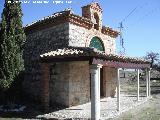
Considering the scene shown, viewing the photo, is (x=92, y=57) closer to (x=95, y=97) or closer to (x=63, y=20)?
(x=95, y=97)

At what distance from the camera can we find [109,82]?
749 inches

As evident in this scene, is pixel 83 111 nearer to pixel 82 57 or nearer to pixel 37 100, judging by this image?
pixel 82 57

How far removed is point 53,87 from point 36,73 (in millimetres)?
2269

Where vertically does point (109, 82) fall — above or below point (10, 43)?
below

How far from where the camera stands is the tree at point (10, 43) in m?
14.0

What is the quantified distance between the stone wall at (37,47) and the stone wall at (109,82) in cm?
488

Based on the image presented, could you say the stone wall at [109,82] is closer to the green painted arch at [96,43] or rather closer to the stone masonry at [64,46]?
the stone masonry at [64,46]

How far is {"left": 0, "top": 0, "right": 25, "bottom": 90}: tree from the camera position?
14031 millimetres

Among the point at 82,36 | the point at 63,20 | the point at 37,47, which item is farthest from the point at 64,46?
the point at 37,47

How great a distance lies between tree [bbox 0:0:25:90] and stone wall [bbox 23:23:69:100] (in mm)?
1861

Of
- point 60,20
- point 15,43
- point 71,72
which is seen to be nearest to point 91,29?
point 60,20

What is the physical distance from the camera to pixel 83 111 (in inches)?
518

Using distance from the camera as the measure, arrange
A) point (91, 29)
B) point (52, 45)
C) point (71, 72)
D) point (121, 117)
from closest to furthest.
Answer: point (121, 117) < point (71, 72) < point (52, 45) < point (91, 29)

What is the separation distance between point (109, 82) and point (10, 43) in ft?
26.9
